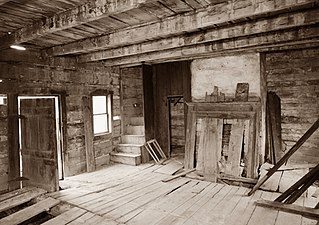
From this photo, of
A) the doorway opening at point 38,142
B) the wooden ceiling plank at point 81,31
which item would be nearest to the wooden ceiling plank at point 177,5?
the wooden ceiling plank at point 81,31

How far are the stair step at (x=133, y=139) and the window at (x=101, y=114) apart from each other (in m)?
0.62

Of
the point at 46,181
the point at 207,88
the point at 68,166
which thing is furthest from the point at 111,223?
the point at 207,88

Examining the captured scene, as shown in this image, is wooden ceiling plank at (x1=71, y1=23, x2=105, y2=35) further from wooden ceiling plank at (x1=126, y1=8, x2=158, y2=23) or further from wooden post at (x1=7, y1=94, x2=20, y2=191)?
wooden post at (x1=7, y1=94, x2=20, y2=191)

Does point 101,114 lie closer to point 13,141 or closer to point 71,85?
point 71,85

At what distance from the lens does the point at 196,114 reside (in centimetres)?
594

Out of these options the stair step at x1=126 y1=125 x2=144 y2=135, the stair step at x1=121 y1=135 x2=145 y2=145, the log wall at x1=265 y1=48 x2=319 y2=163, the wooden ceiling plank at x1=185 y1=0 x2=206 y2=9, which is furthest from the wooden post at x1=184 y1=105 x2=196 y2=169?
the wooden ceiling plank at x1=185 y1=0 x2=206 y2=9

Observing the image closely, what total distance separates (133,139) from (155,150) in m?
0.75

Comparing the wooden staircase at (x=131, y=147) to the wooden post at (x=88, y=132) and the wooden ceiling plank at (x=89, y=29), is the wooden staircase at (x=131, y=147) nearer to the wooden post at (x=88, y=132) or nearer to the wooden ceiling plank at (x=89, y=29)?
the wooden post at (x=88, y=132)

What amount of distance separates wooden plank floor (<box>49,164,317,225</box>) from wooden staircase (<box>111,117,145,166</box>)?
3.31 feet

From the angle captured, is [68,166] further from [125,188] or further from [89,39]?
[89,39]

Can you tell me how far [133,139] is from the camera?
287 inches

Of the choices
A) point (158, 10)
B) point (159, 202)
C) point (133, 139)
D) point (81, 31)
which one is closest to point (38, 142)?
point (81, 31)

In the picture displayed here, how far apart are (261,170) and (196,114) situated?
192cm

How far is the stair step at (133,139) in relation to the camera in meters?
7.18
